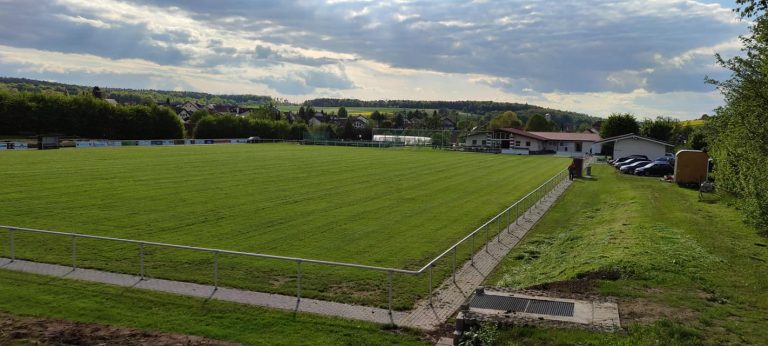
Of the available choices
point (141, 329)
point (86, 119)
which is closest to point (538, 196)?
point (141, 329)

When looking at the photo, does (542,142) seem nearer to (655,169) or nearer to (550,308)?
(655,169)

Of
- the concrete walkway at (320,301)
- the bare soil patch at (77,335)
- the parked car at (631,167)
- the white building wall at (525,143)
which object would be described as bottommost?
the bare soil patch at (77,335)

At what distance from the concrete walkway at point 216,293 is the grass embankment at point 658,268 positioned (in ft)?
12.7

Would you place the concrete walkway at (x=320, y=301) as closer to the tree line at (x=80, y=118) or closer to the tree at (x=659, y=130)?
the tree line at (x=80, y=118)

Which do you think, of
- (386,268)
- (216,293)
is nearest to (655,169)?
(386,268)

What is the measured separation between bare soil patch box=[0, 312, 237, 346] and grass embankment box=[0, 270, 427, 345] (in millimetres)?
220

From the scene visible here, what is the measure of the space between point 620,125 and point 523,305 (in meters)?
102

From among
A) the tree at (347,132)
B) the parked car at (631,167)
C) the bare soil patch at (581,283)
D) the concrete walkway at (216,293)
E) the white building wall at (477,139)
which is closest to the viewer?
the concrete walkway at (216,293)

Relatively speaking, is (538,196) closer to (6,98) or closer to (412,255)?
(412,255)

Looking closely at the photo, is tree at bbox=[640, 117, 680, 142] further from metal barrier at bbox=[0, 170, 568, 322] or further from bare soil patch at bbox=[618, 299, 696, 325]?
bare soil patch at bbox=[618, 299, 696, 325]

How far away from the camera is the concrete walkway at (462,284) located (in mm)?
13047

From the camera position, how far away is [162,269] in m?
16.6

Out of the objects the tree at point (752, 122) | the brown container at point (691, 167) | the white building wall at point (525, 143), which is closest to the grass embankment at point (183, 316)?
the tree at point (752, 122)

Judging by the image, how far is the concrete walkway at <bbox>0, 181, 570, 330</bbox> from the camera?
13133 mm
